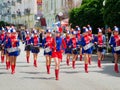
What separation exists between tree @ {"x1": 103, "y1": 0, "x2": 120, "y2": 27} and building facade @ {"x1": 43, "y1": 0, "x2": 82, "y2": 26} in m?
27.4

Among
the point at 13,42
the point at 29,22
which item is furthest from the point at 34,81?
the point at 29,22

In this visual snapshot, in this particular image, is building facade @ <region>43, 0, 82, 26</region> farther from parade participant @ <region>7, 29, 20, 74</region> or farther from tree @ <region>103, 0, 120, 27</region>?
parade participant @ <region>7, 29, 20, 74</region>

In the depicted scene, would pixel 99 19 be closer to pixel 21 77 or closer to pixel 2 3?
pixel 21 77

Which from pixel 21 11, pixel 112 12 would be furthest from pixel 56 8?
pixel 112 12

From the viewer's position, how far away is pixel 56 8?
73.9 meters

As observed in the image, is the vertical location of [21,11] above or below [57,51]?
above

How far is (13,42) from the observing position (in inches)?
903

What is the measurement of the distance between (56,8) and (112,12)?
134 feet

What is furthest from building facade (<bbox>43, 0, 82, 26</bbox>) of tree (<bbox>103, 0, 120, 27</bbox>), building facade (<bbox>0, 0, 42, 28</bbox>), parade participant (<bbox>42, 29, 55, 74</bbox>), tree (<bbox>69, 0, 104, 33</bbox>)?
parade participant (<bbox>42, 29, 55, 74</bbox>)

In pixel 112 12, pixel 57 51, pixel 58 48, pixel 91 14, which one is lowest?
pixel 57 51

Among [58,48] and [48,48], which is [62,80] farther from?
[48,48]

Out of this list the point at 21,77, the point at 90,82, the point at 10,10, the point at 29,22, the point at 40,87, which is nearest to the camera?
the point at 40,87

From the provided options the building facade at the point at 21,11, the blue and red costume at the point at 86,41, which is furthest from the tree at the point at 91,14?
the building facade at the point at 21,11

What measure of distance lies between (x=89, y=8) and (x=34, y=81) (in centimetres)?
2578
